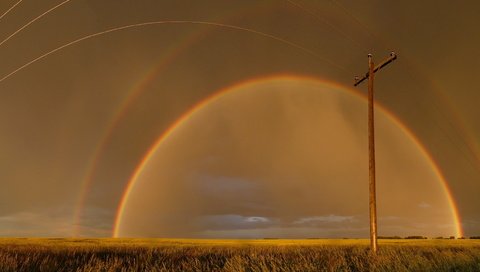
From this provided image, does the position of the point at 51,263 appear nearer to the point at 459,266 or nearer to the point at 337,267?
the point at 337,267

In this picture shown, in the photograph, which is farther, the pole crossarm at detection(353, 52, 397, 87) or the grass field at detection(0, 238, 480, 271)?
the pole crossarm at detection(353, 52, 397, 87)

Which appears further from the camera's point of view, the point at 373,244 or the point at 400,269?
the point at 373,244

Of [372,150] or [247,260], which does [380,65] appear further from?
[247,260]

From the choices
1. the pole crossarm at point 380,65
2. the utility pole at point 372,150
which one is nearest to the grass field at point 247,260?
the utility pole at point 372,150

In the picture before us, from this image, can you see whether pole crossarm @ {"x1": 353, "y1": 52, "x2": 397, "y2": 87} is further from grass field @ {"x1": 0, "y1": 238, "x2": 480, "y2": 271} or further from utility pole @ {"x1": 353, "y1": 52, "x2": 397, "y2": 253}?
grass field @ {"x1": 0, "y1": 238, "x2": 480, "y2": 271}

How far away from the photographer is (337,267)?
13133mm

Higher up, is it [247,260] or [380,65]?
[380,65]

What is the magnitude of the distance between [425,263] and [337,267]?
10.5 feet

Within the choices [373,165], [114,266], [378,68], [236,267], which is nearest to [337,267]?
[236,267]

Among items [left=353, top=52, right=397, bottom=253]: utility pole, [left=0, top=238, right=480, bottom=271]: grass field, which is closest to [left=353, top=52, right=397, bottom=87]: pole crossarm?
[left=353, top=52, right=397, bottom=253]: utility pole

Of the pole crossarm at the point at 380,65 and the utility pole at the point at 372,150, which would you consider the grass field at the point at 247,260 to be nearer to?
the utility pole at the point at 372,150

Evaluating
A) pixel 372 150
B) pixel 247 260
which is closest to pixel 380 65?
pixel 372 150

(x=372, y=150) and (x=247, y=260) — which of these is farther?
(x=372, y=150)

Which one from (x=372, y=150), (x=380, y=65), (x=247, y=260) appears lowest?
(x=247, y=260)
